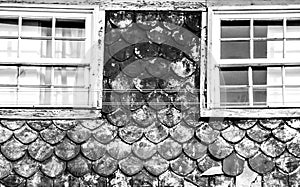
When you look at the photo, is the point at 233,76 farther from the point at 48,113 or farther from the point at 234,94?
the point at 48,113

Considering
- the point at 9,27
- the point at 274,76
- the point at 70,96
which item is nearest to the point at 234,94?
the point at 274,76

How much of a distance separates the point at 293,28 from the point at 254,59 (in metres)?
0.50

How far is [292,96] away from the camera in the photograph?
20.4 ft

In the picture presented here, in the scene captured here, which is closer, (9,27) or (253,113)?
(253,113)

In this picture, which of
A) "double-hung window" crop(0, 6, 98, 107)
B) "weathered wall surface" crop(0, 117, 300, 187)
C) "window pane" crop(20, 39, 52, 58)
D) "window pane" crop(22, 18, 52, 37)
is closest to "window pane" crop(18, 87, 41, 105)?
"double-hung window" crop(0, 6, 98, 107)

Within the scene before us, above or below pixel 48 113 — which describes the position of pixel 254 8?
above

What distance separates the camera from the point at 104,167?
597cm

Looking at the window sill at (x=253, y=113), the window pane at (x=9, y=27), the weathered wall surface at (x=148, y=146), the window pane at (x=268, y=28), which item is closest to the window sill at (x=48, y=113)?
the weathered wall surface at (x=148, y=146)

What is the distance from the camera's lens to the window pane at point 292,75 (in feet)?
20.5

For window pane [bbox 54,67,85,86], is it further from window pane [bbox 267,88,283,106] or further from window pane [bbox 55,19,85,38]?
window pane [bbox 267,88,283,106]

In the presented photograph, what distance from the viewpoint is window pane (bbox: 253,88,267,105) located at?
621cm

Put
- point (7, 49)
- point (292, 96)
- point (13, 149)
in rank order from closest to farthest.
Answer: point (13, 149) → point (292, 96) → point (7, 49)

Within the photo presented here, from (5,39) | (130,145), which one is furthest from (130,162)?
(5,39)

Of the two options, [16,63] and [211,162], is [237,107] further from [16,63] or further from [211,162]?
[16,63]
